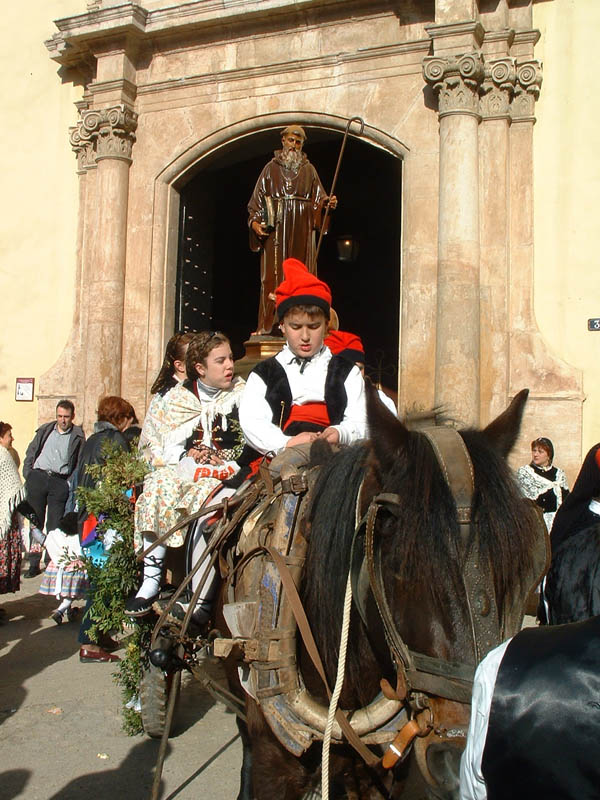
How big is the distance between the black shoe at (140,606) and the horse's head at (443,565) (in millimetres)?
2224

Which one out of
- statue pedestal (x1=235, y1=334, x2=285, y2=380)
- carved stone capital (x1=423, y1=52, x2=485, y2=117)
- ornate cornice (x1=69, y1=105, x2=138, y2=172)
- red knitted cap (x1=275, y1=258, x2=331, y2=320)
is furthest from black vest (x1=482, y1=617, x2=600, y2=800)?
ornate cornice (x1=69, y1=105, x2=138, y2=172)

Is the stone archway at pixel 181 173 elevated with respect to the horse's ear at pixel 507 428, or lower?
elevated

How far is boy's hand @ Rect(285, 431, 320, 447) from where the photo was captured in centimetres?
313

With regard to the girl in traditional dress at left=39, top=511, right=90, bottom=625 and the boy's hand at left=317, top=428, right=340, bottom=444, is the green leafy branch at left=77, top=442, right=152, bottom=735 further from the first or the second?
the girl in traditional dress at left=39, top=511, right=90, bottom=625

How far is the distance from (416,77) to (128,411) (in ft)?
18.3

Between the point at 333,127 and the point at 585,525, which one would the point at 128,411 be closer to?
the point at 585,525

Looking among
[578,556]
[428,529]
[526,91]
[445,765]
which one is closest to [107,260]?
[526,91]

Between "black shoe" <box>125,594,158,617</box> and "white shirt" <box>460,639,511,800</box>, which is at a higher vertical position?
"white shirt" <box>460,639,511,800</box>

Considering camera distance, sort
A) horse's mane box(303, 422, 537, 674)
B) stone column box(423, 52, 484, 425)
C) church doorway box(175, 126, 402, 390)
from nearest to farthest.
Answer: horse's mane box(303, 422, 537, 674) → stone column box(423, 52, 484, 425) → church doorway box(175, 126, 402, 390)

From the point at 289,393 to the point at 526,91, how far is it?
7.07 meters

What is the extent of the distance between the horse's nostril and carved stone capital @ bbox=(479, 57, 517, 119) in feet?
27.7

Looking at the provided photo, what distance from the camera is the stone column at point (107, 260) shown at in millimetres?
10594

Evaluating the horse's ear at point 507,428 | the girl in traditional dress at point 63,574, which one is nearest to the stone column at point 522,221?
the girl in traditional dress at point 63,574

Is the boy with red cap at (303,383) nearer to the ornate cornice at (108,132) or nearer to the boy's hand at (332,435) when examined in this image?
the boy's hand at (332,435)
